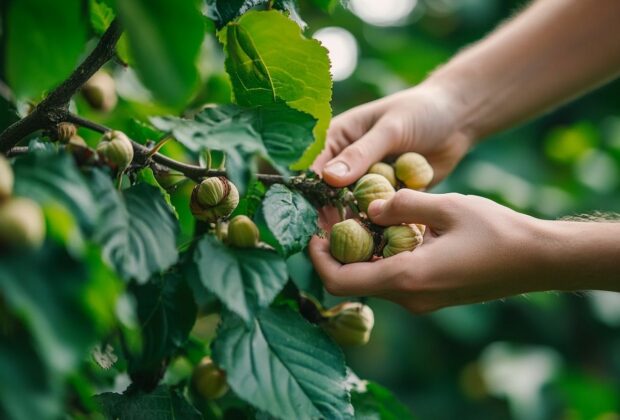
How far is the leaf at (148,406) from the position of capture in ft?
2.25

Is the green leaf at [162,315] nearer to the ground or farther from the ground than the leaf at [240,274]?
nearer to the ground

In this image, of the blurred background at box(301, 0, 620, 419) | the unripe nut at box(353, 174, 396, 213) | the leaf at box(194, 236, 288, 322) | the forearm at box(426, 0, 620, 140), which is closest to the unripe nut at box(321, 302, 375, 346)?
the unripe nut at box(353, 174, 396, 213)

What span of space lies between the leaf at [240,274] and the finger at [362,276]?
16 cm

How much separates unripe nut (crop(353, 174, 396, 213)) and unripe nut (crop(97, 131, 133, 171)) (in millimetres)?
285

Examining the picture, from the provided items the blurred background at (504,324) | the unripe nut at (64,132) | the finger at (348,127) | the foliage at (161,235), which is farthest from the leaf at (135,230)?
the blurred background at (504,324)

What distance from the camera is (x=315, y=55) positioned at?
0.72m

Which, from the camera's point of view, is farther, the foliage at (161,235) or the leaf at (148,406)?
the leaf at (148,406)

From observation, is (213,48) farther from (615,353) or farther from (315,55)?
(615,353)

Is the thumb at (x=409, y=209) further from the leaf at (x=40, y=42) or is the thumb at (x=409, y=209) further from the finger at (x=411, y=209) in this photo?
the leaf at (x=40, y=42)

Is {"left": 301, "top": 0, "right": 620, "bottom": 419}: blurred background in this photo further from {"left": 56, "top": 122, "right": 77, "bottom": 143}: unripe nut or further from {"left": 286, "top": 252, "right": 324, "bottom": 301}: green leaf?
{"left": 56, "top": 122, "right": 77, "bottom": 143}: unripe nut

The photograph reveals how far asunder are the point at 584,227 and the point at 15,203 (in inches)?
25.0

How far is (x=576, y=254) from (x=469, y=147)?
0.47m

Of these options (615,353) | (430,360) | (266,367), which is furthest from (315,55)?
(615,353)

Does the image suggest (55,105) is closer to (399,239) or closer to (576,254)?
(399,239)
